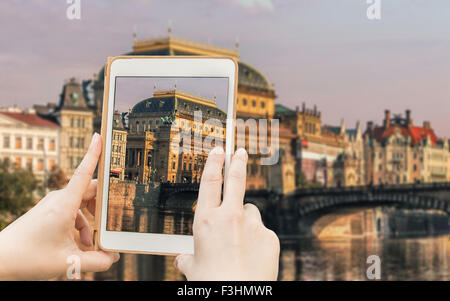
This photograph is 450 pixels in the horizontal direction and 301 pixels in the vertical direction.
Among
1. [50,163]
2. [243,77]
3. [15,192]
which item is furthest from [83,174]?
[243,77]

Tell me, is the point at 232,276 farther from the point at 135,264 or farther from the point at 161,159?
the point at 135,264

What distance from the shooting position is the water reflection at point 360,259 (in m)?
29.4

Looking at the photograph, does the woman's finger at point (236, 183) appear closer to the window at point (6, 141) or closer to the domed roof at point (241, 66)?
the window at point (6, 141)

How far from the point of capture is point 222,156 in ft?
4.33

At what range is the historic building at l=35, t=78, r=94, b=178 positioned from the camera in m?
43.0

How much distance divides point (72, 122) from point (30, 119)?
273cm

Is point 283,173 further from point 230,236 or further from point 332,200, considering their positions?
point 230,236

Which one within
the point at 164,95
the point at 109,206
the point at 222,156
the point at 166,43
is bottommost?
the point at 109,206

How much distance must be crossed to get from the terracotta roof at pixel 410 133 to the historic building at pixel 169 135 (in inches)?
2321

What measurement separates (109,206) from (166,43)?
161 feet

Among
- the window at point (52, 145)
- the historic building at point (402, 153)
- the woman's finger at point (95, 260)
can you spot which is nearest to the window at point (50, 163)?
the window at point (52, 145)

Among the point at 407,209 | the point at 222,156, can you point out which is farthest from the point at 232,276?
the point at 407,209

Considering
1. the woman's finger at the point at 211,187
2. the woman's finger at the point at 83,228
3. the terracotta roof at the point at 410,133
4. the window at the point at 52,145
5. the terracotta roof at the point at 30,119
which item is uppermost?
the terracotta roof at the point at 410,133

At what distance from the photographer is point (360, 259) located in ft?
117
